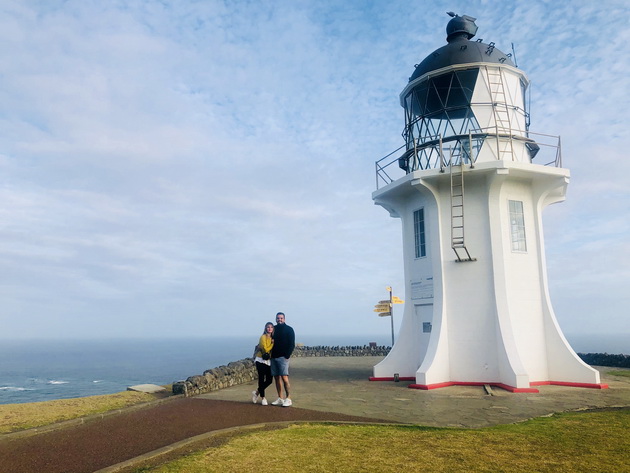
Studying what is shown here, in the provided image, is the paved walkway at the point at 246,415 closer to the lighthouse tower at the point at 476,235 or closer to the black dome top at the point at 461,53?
the lighthouse tower at the point at 476,235

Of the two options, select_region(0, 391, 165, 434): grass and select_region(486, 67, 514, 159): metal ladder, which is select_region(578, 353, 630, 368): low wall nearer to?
select_region(486, 67, 514, 159): metal ladder

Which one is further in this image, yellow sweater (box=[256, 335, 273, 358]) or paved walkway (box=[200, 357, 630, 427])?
yellow sweater (box=[256, 335, 273, 358])

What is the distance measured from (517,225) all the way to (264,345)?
31.3ft

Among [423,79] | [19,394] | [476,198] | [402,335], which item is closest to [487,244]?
[476,198]

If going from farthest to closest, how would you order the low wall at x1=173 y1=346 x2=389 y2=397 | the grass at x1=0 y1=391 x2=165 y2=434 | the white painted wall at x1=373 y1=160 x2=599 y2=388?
the white painted wall at x1=373 y1=160 x2=599 y2=388 < the low wall at x1=173 y1=346 x2=389 y2=397 < the grass at x1=0 y1=391 x2=165 y2=434

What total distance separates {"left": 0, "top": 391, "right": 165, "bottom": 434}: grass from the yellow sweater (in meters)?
3.20

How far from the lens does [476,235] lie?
50.3 feet

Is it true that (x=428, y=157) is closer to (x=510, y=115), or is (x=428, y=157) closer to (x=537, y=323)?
(x=510, y=115)

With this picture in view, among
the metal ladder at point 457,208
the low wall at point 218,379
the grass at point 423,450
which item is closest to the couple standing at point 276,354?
the low wall at point 218,379

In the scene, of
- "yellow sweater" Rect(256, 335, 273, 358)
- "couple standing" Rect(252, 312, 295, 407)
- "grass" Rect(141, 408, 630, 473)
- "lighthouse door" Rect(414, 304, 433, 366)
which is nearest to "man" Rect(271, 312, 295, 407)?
"couple standing" Rect(252, 312, 295, 407)

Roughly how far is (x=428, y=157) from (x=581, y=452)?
36.5 feet

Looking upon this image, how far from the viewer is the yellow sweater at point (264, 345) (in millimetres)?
11148

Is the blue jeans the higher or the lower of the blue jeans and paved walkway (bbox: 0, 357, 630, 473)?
the higher

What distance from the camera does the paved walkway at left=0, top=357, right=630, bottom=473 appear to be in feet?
23.3
